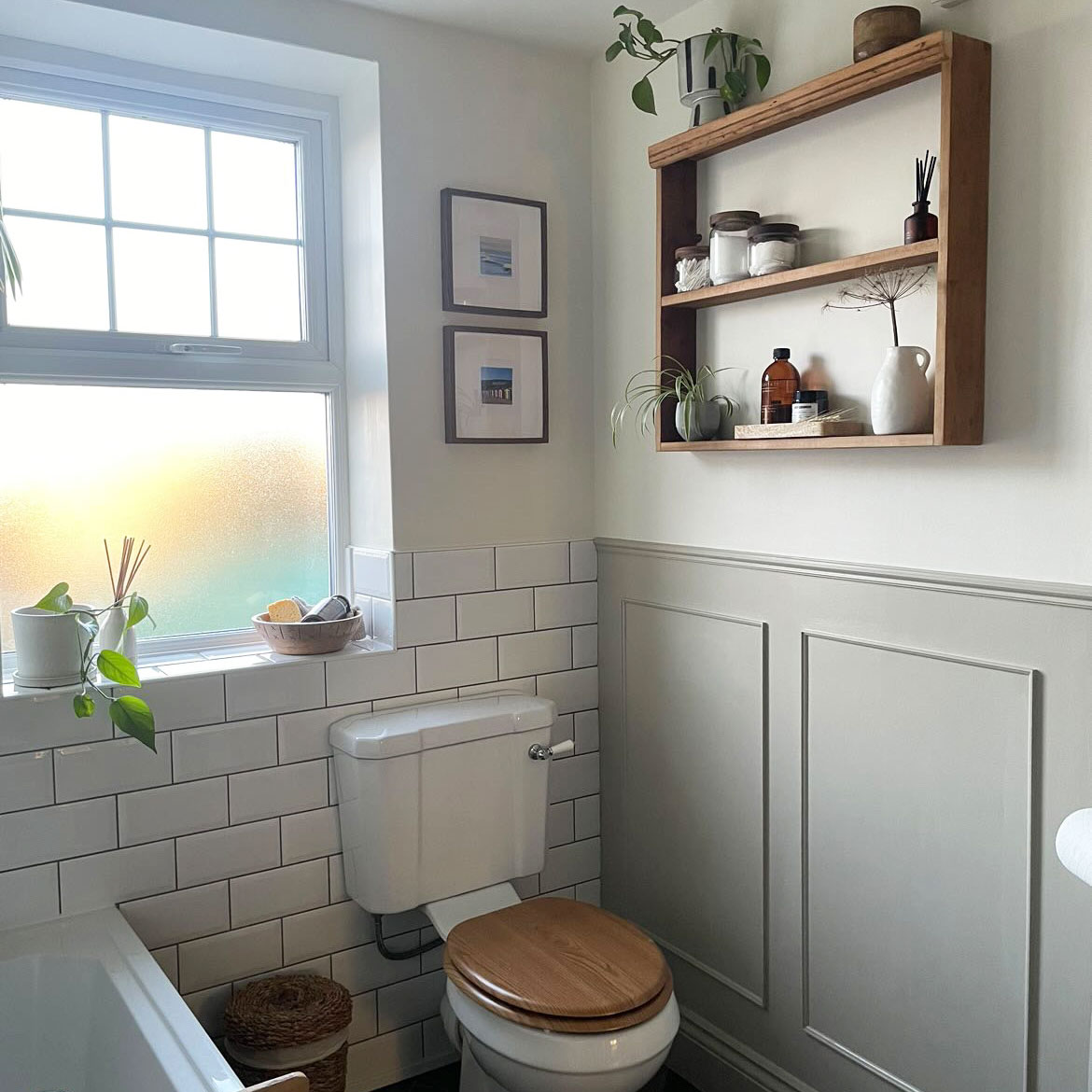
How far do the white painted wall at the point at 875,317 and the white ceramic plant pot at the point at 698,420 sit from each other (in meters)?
0.08

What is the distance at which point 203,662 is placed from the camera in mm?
2275

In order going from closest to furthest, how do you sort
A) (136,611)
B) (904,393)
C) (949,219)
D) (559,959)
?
(949,219)
(904,393)
(559,959)
(136,611)

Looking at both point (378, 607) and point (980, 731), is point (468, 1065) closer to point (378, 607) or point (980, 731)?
point (378, 607)

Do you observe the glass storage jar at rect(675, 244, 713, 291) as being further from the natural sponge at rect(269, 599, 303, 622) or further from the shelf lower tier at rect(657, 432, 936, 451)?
the natural sponge at rect(269, 599, 303, 622)

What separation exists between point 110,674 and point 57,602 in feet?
0.67

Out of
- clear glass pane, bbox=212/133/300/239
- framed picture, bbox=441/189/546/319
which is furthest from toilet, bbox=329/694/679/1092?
clear glass pane, bbox=212/133/300/239

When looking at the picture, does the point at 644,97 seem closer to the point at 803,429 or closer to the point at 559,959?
the point at 803,429

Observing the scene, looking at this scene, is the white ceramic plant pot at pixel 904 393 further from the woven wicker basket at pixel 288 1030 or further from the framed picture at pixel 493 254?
the woven wicker basket at pixel 288 1030

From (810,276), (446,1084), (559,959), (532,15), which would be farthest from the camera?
(446,1084)

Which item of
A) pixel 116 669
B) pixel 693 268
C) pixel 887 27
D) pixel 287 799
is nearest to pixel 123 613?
pixel 116 669

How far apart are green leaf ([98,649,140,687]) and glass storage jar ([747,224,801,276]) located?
137cm

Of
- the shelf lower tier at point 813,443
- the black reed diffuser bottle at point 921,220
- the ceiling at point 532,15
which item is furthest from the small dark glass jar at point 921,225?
the ceiling at point 532,15

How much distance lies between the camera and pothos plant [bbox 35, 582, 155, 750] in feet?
6.12

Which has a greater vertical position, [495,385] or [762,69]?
[762,69]
